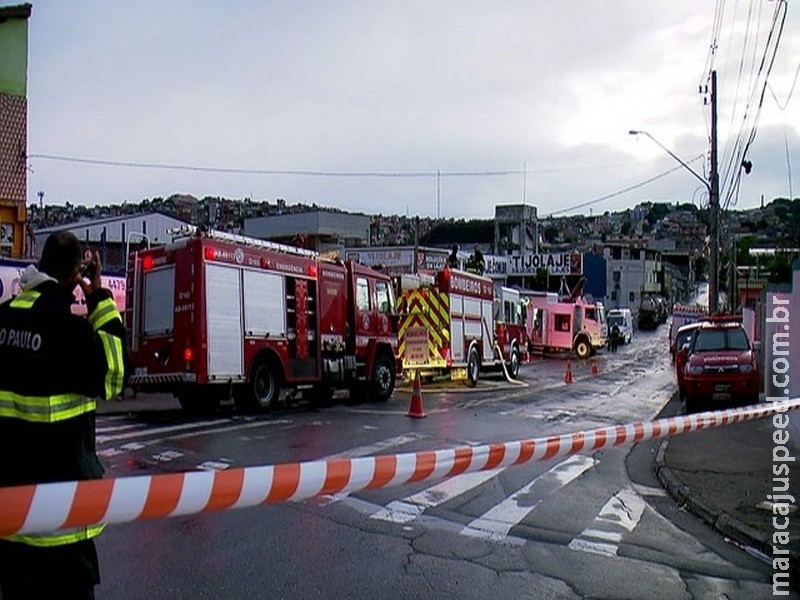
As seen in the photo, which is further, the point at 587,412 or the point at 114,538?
the point at 587,412

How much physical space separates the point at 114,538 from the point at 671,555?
14.7 ft

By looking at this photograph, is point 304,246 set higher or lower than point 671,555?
higher

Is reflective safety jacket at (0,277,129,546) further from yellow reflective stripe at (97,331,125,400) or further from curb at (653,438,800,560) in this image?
curb at (653,438,800,560)

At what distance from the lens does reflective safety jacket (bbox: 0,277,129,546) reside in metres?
3.61

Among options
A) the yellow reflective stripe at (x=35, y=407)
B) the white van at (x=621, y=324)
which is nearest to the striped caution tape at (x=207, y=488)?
the yellow reflective stripe at (x=35, y=407)

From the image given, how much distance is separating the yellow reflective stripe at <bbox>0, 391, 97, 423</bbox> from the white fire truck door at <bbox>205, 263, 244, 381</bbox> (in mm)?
11782

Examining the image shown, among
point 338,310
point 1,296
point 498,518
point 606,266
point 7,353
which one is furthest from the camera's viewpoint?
point 606,266

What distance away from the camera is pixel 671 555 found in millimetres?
7078

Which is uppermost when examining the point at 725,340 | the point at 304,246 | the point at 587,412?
the point at 304,246

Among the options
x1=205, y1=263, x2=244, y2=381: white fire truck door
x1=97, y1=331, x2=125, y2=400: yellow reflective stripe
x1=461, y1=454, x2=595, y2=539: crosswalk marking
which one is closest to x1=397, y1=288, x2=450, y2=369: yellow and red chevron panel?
x1=205, y1=263, x2=244, y2=381: white fire truck door

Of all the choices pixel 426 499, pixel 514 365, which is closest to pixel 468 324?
pixel 514 365

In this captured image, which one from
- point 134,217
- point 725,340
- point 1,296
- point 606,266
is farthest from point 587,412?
point 606,266

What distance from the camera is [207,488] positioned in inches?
154

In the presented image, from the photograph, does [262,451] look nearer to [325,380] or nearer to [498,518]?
[498,518]
